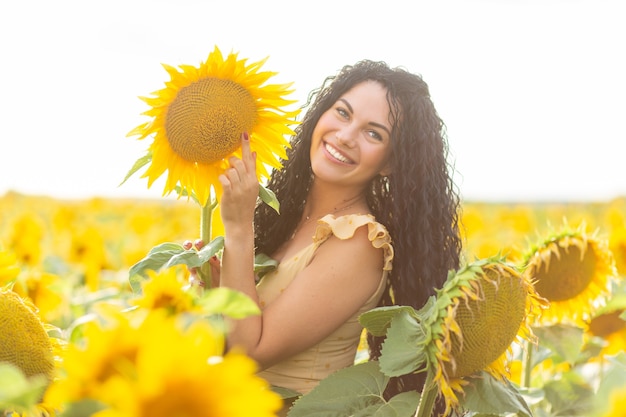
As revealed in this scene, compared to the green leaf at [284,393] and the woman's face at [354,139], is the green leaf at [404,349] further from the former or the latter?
the woman's face at [354,139]

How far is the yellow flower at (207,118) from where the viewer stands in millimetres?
1859

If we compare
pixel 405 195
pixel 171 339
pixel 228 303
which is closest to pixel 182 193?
pixel 405 195

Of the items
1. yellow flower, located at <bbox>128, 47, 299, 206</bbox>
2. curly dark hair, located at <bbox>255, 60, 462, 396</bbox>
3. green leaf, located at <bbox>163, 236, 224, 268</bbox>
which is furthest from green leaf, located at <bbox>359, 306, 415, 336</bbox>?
curly dark hair, located at <bbox>255, 60, 462, 396</bbox>

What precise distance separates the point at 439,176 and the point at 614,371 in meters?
1.48

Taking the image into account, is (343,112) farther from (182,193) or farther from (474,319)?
(474,319)

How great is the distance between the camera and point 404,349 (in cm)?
159

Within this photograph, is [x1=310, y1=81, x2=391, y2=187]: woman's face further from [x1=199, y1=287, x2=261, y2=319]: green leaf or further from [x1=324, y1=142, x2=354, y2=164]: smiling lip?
[x1=199, y1=287, x2=261, y2=319]: green leaf

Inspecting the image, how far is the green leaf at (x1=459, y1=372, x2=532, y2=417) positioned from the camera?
5.39ft

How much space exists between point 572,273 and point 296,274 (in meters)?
0.91

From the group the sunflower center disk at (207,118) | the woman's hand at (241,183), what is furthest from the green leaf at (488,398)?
the sunflower center disk at (207,118)

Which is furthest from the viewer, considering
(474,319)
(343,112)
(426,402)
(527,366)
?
(527,366)

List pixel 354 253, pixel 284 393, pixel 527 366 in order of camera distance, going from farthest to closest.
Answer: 1. pixel 527 366
2. pixel 354 253
3. pixel 284 393

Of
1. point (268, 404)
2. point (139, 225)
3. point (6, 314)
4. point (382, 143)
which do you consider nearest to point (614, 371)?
point (268, 404)

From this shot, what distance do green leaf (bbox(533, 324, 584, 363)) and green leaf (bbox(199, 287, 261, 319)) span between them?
187cm
